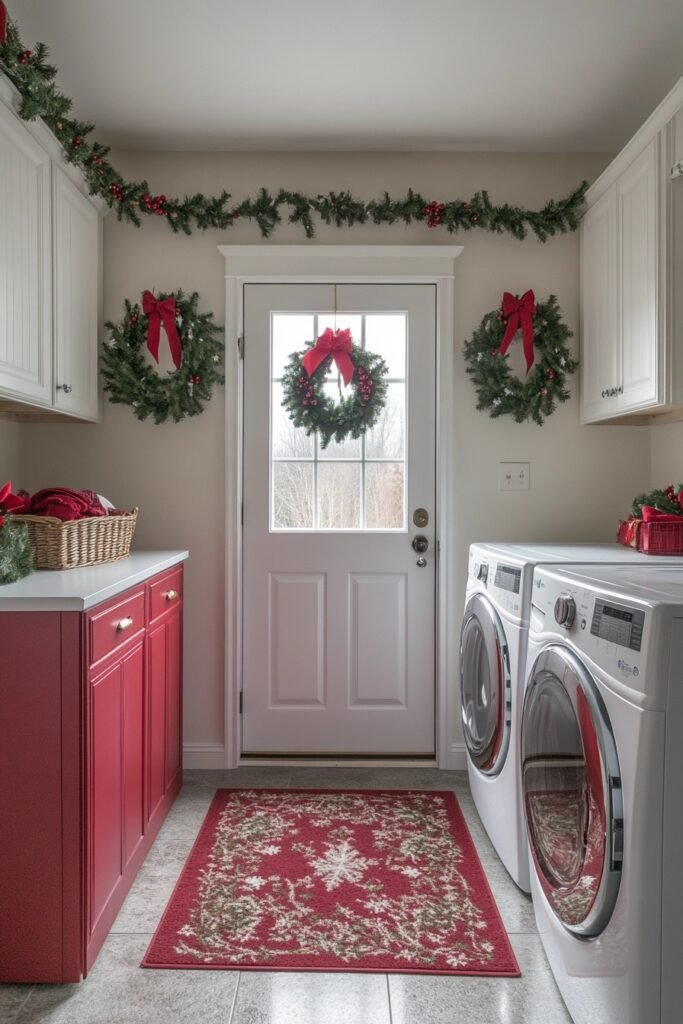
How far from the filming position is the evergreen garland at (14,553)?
1801 millimetres

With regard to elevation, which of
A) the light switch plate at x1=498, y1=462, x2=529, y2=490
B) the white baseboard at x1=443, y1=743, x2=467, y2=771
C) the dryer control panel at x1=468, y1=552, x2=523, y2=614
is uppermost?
the light switch plate at x1=498, y1=462, x2=529, y2=490

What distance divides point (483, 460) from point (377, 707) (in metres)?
1.13

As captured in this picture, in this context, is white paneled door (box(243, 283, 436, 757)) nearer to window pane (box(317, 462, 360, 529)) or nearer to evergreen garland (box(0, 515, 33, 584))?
window pane (box(317, 462, 360, 529))

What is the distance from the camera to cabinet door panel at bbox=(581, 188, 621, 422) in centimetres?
259

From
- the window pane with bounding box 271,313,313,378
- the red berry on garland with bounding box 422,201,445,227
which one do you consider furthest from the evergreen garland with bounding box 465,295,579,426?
the window pane with bounding box 271,313,313,378

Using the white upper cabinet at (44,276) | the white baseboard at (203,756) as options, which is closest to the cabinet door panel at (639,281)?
the white upper cabinet at (44,276)

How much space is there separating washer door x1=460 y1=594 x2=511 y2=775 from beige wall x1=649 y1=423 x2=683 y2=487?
3.33ft

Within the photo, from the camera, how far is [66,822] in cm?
161

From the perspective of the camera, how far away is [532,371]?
2.91 metres

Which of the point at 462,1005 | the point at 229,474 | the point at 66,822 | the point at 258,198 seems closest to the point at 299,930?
the point at 462,1005

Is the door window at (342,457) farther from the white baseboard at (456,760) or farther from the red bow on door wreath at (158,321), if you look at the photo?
the white baseboard at (456,760)

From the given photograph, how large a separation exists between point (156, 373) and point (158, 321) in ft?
0.69

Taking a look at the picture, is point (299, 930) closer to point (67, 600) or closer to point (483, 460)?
point (67, 600)

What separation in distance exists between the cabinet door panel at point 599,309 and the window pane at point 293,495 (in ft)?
3.86
